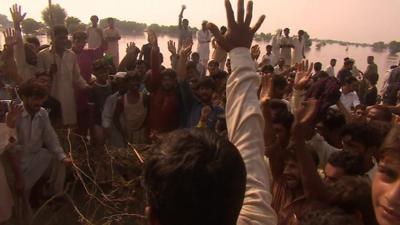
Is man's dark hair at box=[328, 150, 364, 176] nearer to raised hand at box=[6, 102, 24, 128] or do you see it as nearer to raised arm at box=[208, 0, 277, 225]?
raised arm at box=[208, 0, 277, 225]

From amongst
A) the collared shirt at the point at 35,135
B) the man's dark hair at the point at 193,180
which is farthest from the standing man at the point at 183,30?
the man's dark hair at the point at 193,180

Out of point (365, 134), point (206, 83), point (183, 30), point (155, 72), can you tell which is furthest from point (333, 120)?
point (183, 30)

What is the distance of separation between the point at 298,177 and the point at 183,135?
1.57 metres

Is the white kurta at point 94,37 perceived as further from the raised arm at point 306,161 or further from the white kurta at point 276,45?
the raised arm at point 306,161

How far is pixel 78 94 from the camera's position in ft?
18.5

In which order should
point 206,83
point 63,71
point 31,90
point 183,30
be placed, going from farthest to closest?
point 183,30 < point 63,71 < point 206,83 < point 31,90

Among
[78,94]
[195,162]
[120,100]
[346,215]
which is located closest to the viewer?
[195,162]

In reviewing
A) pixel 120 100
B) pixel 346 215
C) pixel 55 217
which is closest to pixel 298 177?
pixel 346 215

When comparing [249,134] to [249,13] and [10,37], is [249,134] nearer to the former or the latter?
[249,13]

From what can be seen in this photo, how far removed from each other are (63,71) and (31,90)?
1.67m

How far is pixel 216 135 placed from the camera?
1305mm

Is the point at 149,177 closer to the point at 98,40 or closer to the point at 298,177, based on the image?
the point at 298,177

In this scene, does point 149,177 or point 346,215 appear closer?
point 149,177

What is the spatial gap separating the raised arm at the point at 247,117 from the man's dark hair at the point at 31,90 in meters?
2.57
